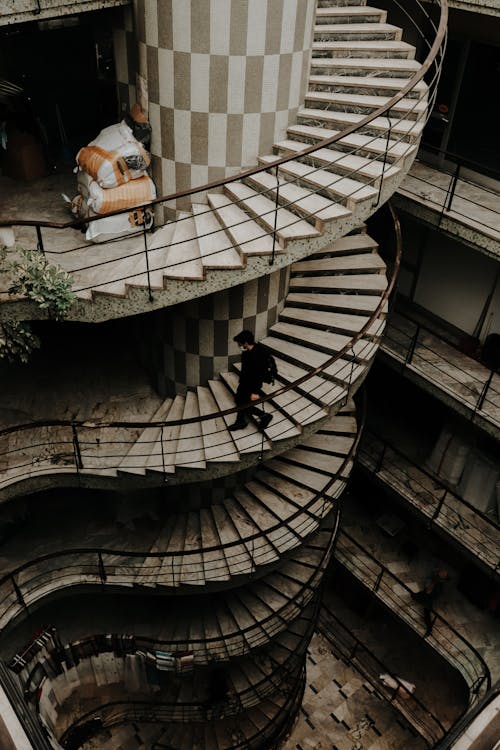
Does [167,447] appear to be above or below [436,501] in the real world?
above

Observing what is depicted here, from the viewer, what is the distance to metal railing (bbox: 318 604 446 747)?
490 inches

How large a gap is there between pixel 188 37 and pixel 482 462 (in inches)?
350

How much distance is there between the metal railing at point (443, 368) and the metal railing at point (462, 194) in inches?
77.3

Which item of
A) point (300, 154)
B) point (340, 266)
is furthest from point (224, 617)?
point (300, 154)

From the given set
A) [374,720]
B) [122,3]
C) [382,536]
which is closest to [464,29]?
[122,3]

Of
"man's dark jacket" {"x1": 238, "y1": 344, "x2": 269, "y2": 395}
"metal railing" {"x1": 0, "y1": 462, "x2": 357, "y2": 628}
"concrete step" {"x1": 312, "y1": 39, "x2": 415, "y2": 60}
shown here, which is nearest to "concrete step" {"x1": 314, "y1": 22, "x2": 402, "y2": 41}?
"concrete step" {"x1": 312, "y1": 39, "x2": 415, "y2": 60}

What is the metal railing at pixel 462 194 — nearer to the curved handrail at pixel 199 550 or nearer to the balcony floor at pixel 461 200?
the balcony floor at pixel 461 200

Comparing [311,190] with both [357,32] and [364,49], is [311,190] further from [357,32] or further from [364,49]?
[357,32]

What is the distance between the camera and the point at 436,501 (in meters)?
12.7

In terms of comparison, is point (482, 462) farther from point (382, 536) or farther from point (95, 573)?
point (95, 573)

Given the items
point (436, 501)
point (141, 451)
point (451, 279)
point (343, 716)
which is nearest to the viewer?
point (141, 451)

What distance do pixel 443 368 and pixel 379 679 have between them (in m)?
6.48

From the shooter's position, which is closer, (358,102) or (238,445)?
(358,102)

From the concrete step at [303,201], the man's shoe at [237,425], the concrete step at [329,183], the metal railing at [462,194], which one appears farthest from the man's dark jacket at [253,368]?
the metal railing at [462,194]
